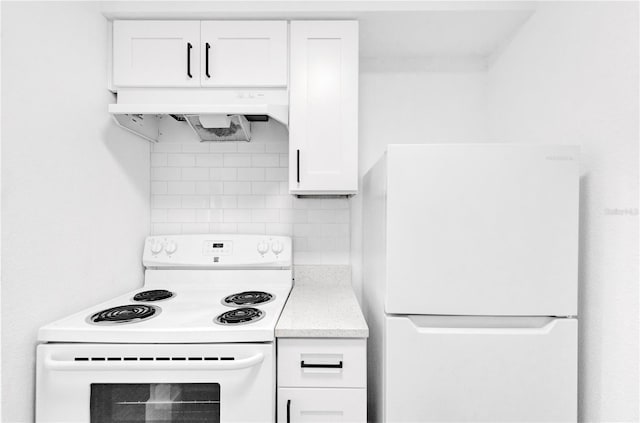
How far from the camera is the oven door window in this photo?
116 cm

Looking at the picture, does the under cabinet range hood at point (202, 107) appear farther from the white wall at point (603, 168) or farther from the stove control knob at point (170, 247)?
the white wall at point (603, 168)

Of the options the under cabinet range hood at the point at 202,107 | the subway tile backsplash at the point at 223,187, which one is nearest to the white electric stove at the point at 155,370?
the subway tile backsplash at the point at 223,187

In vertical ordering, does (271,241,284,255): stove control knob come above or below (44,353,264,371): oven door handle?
above

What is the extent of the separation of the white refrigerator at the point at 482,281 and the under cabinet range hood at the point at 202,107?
2.36 feet

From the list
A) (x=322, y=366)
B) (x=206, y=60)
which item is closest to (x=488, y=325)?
(x=322, y=366)

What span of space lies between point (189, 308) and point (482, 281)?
1191 millimetres

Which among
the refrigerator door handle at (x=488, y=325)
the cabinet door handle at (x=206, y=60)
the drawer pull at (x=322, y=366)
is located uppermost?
the cabinet door handle at (x=206, y=60)

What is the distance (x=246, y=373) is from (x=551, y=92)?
168cm

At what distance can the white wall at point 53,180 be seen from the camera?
1079mm

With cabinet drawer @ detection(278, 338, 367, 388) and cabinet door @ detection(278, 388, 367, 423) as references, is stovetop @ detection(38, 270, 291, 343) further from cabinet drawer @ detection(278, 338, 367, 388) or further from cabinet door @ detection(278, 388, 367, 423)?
cabinet door @ detection(278, 388, 367, 423)

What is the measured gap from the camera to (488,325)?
1145 mm

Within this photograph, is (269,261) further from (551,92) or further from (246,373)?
(551,92)

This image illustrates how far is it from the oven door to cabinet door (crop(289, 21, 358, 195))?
883 millimetres

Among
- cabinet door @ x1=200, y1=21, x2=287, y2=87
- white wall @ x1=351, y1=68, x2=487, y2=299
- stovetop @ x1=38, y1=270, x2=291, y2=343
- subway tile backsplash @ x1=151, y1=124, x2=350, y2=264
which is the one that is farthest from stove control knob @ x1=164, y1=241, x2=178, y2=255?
white wall @ x1=351, y1=68, x2=487, y2=299
